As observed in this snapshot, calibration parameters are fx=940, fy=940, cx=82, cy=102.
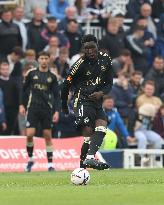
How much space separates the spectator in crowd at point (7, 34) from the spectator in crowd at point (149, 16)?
4644 mm

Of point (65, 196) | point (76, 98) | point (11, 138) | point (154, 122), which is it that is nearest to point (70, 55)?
point (154, 122)

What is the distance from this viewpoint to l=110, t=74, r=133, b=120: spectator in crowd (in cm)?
2491

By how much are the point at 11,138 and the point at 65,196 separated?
10.6m

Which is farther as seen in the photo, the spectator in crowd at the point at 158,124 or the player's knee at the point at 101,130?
the spectator in crowd at the point at 158,124

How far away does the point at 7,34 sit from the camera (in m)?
24.6

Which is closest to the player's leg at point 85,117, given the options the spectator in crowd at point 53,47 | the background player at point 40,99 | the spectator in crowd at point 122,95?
the background player at point 40,99

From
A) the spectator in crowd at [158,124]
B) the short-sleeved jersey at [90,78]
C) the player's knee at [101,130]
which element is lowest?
the spectator in crowd at [158,124]

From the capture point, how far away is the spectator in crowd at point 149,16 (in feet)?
91.6

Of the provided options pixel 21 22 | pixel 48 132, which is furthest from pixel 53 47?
Answer: pixel 48 132

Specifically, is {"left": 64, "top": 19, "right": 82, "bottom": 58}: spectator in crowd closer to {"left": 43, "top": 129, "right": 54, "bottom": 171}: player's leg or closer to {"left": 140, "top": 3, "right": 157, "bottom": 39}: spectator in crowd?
{"left": 140, "top": 3, "right": 157, "bottom": 39}: spectator in crowd

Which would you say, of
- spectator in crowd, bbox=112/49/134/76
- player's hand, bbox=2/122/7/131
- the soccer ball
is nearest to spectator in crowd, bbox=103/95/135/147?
spectator in crowd, bbox=112/49/134/76

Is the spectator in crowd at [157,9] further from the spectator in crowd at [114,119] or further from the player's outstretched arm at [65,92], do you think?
the player's outstretched arm at [65,92]

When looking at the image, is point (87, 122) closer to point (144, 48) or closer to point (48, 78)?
point (48, 78)

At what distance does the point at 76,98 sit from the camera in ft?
51.6
